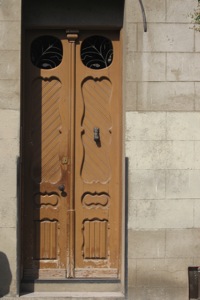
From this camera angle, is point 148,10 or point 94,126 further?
point 94,126

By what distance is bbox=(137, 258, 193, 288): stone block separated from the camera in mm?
7523

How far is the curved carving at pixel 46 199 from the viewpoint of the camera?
7.93 metres

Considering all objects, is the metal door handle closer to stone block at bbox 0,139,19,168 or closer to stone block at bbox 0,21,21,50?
stone block at bbox 0,139,19,168

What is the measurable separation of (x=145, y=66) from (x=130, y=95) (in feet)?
1.40

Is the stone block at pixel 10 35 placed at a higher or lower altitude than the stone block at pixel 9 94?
higher

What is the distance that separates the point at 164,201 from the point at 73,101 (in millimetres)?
1836

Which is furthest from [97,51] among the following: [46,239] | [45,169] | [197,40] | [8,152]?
[46,239]

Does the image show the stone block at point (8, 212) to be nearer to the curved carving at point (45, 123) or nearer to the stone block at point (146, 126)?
the curved carving at point (45, 123)

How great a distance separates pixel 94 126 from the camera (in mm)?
7941

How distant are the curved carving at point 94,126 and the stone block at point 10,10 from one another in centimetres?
130

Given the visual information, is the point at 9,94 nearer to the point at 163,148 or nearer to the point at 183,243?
the point at 163,148

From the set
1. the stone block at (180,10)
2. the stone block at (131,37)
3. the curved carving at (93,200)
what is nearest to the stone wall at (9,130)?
the curved carving at (93,200)

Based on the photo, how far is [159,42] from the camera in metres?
7.52

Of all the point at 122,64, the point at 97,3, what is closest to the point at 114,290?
the point at 122,64
